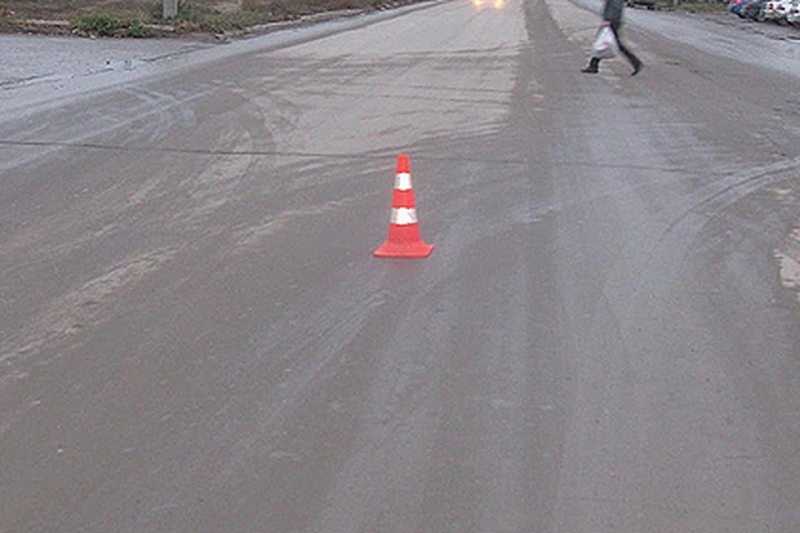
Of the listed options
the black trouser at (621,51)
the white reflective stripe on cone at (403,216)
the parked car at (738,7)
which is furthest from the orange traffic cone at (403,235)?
the parked car at (738,7)

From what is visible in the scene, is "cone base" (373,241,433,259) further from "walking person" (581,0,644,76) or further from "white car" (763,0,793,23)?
"white car" (763,0,793,23)

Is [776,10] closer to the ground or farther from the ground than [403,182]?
closer to the ground

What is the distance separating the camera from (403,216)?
305 inches

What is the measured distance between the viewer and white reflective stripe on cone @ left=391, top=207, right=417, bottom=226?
7.75m

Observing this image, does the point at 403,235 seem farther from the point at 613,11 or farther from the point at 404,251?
the point at 613,11

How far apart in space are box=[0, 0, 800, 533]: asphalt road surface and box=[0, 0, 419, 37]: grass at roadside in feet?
55.6

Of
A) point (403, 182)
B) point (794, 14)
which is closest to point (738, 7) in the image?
point (794, 14)

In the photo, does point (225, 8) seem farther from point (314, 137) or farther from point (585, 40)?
point (314, 137)

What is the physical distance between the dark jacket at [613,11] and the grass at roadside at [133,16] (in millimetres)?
12982

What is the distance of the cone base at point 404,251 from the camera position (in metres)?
7.72

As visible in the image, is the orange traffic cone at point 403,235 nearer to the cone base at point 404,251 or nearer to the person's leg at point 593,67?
the cone base at point 404,251

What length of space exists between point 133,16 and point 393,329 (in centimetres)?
2913

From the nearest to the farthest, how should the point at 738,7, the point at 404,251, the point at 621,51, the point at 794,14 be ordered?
the point at 404,251 → the point at 621,51 → the point at 794,14 → the point at 738,7

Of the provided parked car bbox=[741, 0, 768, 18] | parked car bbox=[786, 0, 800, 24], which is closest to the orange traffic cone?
parked car bbox=[786, 0, 800, 24]
